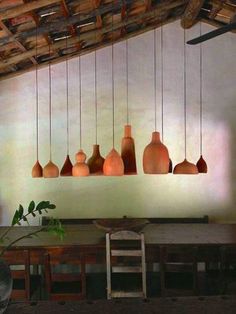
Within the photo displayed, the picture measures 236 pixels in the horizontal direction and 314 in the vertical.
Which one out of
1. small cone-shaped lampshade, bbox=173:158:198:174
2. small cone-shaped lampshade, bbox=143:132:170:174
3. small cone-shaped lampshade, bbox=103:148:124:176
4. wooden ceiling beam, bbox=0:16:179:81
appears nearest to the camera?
small cone-shaped lampshade, bbox=143:132:170:174

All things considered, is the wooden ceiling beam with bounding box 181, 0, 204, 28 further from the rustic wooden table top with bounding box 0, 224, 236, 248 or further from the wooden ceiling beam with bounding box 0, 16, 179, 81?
the rustic wooden table top with bounding box 0, 224, 236, 248

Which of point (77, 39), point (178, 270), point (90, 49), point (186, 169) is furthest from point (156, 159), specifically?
point (90, 49)

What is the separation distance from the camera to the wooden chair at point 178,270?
3416 mm

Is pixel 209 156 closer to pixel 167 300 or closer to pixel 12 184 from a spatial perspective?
pixel 12 184

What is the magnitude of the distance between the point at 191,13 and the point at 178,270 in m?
3.67

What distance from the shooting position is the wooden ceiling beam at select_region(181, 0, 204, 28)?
495 cm

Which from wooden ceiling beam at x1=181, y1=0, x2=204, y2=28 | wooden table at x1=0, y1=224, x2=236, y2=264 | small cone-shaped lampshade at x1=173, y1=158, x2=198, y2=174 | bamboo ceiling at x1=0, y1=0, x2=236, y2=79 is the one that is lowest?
wooden table at x1=0, y1=224, x2=236, y2=264

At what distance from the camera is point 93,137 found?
5781 mm

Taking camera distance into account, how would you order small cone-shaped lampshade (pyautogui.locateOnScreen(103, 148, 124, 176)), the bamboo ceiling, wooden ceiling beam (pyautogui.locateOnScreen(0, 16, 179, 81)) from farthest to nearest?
wooden ceiling beam (pyautogui.locateOnScreen(0, 16, 179, 81)) < the bamboo ceiling < small cone-shaped lampshade (pyautogui.locateOnScreen(103, 148, 124, 176))

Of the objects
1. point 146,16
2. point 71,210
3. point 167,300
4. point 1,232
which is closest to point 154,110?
point 146,16

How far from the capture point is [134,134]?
5.79 m

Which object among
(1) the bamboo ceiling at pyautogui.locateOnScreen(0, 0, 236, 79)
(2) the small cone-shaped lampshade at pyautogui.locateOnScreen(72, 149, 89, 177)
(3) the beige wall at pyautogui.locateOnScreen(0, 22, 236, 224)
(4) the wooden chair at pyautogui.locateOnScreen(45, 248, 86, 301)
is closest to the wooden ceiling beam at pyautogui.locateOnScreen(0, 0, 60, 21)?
(1) the bamboo ceiling at pyautogui.locateOnScreen(0, 0, 236, 79)

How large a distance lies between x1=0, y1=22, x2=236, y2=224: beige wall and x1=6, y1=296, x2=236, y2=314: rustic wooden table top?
3414mm

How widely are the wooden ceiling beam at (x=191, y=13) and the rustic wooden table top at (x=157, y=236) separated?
9.81 feet
